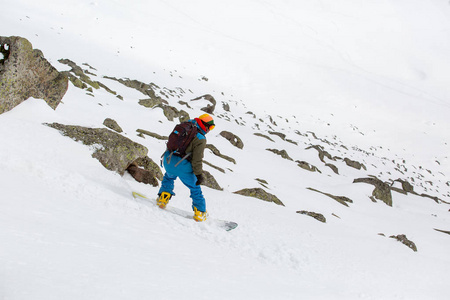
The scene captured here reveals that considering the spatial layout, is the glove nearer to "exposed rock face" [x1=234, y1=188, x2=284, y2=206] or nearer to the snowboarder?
the snowboarder

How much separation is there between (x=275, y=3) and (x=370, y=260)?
9548cm

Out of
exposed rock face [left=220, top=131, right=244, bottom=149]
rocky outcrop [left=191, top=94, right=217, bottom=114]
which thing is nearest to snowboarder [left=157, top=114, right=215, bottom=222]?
exposed rock face [left=220, top=131, right=244, bottom=149]

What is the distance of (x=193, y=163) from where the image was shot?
5.88m

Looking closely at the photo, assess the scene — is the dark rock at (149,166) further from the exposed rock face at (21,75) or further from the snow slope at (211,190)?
the exposed rock face at (21,75)

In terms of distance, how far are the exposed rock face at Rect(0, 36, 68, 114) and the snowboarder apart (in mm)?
4648

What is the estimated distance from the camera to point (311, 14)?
296ft

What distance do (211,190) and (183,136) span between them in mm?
3959

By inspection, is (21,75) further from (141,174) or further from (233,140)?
(233,140)

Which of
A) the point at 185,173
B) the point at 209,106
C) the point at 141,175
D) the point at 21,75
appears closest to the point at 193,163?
the point at 185,173

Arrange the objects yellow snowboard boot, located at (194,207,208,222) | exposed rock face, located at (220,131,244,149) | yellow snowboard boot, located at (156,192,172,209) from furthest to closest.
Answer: exposed rock face, located at (220,131,244,149) < yellow snowboard boot, located at (156,192,172,209) < yellow snowboard boot, located at (194,207,208,222)

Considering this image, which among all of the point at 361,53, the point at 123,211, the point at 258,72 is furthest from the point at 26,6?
the point at 361,53

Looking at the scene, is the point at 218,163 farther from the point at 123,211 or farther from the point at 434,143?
the point at 434,143

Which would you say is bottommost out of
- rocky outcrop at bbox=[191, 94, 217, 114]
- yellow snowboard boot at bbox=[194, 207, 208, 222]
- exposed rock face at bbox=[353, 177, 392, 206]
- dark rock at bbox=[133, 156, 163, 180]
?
rocky outcrop at bbox=[191, 94, 217, 114]

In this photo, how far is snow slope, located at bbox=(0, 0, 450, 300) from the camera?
10.3ft
